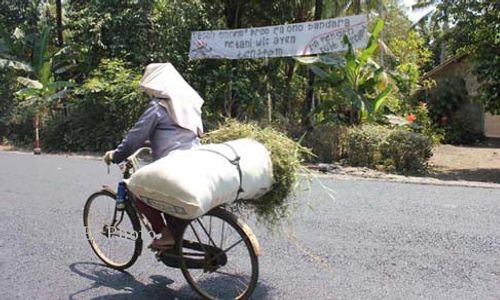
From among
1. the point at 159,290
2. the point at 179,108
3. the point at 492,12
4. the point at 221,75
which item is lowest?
the point at 159,290

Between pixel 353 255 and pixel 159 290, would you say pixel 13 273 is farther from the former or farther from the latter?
pixel 353 255

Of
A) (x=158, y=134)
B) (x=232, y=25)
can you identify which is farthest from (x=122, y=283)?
(x=232, y=25)

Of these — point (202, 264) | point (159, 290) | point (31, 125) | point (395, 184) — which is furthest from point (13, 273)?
point (31, 125)

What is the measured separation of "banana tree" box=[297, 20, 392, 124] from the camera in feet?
43.5

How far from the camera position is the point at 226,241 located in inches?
171

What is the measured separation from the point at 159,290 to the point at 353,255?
Answer: 6.44ft

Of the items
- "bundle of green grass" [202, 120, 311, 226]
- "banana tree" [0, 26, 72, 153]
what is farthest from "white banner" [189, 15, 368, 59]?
"bundle of green grass" [202, 120, 311, 226]

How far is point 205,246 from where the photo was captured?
4406mm

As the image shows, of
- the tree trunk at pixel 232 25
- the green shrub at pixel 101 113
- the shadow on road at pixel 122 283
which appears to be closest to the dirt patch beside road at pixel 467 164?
the tree trunk at pixel 232 25

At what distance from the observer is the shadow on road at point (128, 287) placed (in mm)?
4508

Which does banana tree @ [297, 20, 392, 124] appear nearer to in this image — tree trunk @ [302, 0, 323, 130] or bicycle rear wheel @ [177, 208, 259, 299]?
tree trunk @ [302, 0, 323, 130]

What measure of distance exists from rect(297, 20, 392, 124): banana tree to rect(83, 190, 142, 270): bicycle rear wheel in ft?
29.5

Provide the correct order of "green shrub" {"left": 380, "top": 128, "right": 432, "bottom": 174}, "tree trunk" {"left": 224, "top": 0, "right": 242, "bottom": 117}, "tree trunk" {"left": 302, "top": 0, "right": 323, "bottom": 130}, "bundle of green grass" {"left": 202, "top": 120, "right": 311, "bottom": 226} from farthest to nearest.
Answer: "tree trunk" {"left": 224, "top": 0, "right": 242, "bottom": 117} → "tree trunk" {"left": 302, "top": 0, "right": 323, "bottom": 130} → "green shrub" {"left": 380, "top": 128, "right": 432, "bottom": 174} → "bundle of green grass" {"left": 202, "top": 120, "right": 311, "bottom": 226}

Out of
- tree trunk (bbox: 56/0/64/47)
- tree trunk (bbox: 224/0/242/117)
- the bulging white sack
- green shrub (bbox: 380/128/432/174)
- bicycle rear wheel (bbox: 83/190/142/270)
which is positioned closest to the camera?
the bulging white sack
